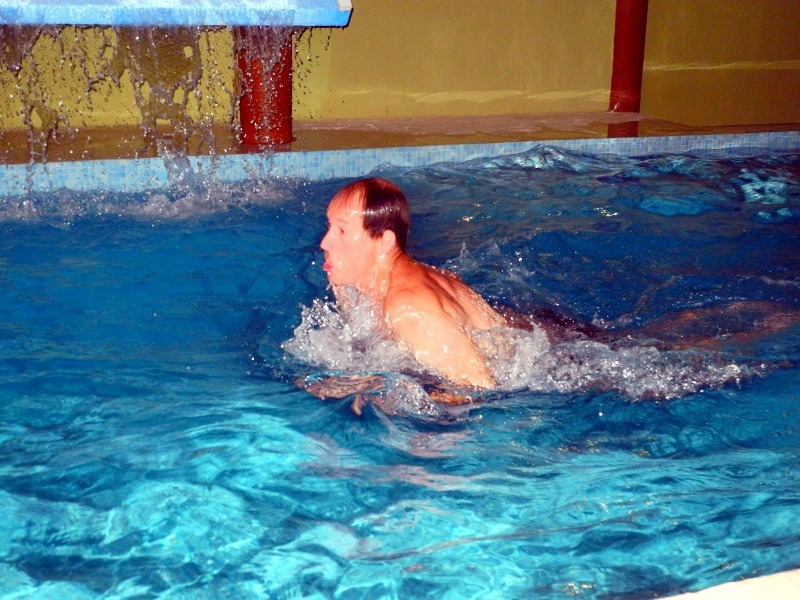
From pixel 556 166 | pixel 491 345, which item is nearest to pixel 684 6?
pixel 556 166

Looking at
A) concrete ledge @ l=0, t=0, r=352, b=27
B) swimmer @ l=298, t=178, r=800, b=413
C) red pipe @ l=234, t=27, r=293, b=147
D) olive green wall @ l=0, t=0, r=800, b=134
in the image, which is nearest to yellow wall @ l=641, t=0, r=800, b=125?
olive green wall @ l=0, t=0, r=800, b=134

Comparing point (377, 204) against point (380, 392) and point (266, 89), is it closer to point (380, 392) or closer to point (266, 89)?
point (380, 392)

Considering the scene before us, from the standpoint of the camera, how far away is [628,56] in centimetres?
959

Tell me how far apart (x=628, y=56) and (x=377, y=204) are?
7.14 meters

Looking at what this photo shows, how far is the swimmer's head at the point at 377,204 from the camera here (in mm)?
3305

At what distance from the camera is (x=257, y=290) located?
4.82 meters

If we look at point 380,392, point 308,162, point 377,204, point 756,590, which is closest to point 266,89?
point 308,162

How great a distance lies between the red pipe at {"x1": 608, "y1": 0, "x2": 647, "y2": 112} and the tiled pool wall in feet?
6.22

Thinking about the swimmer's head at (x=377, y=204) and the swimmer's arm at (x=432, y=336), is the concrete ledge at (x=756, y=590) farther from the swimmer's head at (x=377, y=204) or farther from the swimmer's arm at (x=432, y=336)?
the swimmer's head at (x=377, y=204)

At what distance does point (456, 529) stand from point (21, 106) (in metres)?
6.94

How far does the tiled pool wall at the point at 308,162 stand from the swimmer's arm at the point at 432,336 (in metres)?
3.87

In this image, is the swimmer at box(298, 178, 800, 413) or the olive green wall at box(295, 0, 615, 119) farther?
the olive green wall at box(295, 0, 615, 119)

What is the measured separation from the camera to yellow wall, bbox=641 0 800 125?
10031 mm

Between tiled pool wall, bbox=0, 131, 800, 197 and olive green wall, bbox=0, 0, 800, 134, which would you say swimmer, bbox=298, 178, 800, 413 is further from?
olive green wall, bbox=0, 0, 800, 134
